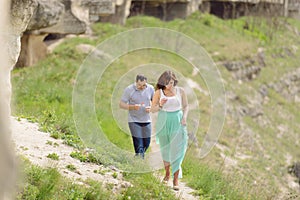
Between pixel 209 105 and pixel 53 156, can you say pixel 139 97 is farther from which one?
pixel 209 105

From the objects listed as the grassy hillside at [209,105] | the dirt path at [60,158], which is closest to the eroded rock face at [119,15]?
the grassy hillside at [209,105]

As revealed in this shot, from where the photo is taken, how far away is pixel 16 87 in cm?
1192

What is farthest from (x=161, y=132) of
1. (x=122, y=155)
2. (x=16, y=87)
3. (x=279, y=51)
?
(x=279, y=51)

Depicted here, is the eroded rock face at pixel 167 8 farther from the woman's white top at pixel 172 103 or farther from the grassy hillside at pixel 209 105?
the woman's white top at pixel 172 103

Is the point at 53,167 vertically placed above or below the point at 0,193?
below

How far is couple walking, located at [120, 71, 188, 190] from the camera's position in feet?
22.7

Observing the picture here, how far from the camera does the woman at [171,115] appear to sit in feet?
22.7

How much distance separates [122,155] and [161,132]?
734mm

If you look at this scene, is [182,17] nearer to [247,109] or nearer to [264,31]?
[264,31]

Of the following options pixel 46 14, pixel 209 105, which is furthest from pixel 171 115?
pixel 209 105

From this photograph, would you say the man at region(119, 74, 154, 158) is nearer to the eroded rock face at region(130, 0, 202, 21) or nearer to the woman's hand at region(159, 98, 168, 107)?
the woman's hand at region(159, 98, 168, 107)

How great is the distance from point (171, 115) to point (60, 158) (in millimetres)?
1425

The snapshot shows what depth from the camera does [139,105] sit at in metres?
7.35

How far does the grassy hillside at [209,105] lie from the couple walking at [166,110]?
1.75 feet
